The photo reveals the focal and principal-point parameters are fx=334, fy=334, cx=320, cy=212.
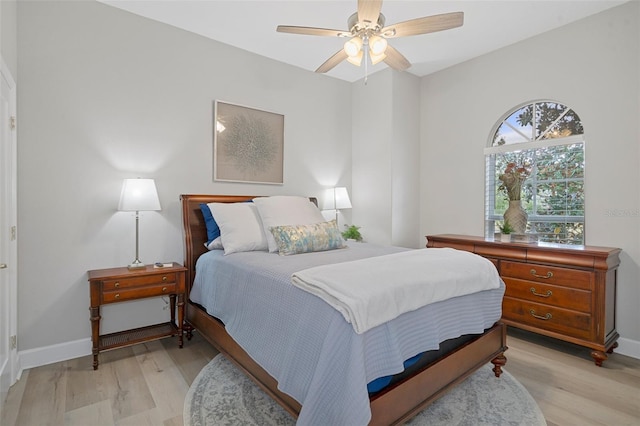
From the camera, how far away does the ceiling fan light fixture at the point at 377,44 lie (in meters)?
2.30

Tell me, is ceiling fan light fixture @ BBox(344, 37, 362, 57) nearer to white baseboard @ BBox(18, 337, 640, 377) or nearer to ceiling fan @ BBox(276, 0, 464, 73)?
ceiling fan @ BBox(276, 0, 464, 73)

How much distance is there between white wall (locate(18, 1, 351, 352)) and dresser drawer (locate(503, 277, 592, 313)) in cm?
284

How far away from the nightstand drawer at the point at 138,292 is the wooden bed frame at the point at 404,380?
274mm

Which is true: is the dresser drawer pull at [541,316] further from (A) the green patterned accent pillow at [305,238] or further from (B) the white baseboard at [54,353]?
(B) the white baseboard at [54,353]

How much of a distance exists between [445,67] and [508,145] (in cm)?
128

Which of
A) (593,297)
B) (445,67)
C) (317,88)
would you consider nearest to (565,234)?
(593,297)

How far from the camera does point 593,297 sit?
2.60m

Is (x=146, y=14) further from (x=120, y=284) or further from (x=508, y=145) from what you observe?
(x=508, y=145)

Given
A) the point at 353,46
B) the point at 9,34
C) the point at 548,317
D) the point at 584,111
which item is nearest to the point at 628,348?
the point at 548,317

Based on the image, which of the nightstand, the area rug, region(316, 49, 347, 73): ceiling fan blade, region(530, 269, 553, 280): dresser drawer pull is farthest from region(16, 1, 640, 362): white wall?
the area rug

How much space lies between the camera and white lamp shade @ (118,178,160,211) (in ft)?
8.73

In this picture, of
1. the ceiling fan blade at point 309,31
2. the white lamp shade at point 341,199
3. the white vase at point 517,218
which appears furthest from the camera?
the white lamp shade at point 341,199

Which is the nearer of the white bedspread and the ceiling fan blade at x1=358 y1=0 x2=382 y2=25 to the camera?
the white bedspread

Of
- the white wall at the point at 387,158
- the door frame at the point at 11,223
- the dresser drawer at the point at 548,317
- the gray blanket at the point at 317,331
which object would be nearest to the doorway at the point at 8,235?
the door frame at the point at 11,223
